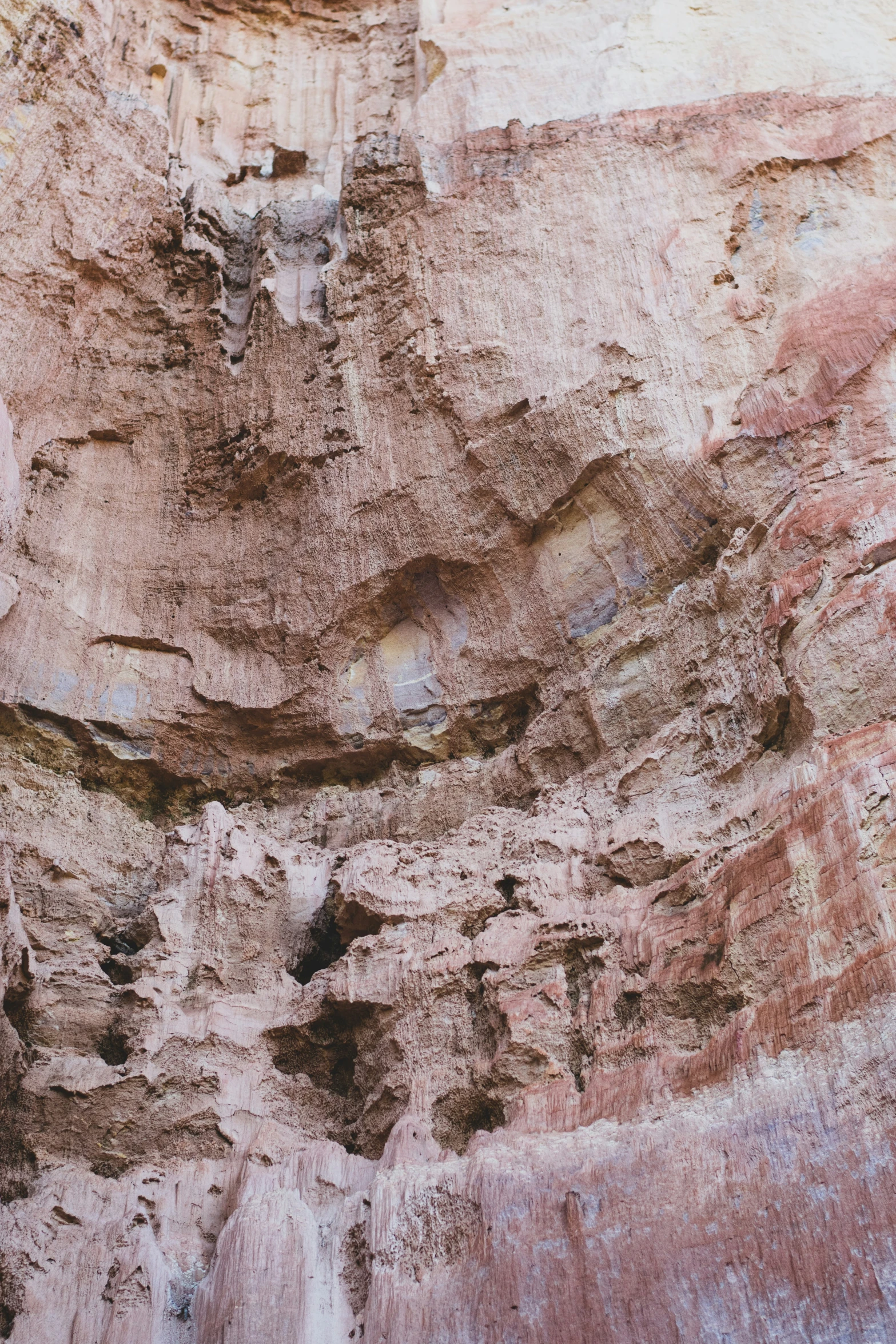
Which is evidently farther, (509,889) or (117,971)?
(117,971)

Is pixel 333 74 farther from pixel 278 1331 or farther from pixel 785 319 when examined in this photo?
pixel 278 1331

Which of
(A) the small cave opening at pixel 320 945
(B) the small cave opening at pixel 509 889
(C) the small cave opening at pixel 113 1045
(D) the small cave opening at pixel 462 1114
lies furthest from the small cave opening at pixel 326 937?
(D) the small cave opening at pixel 462 1114

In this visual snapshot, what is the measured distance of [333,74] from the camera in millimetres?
15172

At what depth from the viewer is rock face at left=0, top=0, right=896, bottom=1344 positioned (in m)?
6.89

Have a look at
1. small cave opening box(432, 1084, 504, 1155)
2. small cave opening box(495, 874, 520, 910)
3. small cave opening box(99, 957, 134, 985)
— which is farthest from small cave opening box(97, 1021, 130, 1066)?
small cave opening box(495, 874, 520, 910)

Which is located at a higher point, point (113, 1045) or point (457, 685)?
point (457, 685)

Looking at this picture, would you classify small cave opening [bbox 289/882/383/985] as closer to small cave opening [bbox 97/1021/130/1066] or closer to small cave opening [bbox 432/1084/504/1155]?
small cave opening [bbox 97/1021/130/1066]

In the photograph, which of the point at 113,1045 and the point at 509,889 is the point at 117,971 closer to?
the point at 113,1045

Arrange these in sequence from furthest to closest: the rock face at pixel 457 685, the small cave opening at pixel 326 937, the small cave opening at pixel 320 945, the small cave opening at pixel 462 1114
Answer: the small cave opening at pixel 320 945 → the small cave opening at pixel 326 937 → the small cave opening at pixel 462 1114 → the rock face at pixel 457 685

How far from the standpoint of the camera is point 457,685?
1097cm

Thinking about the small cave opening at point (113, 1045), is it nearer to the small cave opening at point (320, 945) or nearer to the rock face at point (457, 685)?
the rock face at point (457, 685)

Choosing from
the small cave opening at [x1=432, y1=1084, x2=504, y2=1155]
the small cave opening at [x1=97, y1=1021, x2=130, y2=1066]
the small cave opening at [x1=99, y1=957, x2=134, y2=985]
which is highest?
the small cave opening at [x1=99, y1=957, x2=134, y2=985]

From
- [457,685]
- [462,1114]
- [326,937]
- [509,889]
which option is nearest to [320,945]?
[326,937]

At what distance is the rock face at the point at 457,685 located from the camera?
22.6ft
